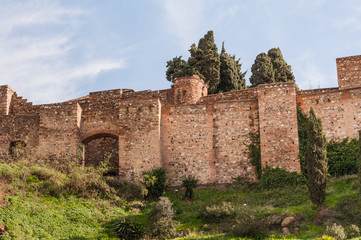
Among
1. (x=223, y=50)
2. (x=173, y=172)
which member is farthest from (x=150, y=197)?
(x=223, y=50)

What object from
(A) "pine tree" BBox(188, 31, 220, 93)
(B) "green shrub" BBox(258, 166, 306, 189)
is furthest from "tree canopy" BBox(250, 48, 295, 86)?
(B) "green shrub" BBox(258, 166, 306, 189)

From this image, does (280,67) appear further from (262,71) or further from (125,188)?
(125,188)

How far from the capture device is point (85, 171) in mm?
21453

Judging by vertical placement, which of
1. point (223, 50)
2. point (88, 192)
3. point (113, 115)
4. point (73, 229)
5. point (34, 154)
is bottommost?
point (73, 229)

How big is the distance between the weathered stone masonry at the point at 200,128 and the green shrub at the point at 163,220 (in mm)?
3783

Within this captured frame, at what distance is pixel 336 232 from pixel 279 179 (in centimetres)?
643

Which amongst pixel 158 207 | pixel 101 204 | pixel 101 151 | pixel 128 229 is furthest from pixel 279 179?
pixel 101 151

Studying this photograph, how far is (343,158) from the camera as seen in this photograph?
2125cm

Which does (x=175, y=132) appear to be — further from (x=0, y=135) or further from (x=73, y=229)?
(x=0, y=135)

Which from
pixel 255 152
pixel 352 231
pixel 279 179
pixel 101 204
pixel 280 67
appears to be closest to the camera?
pixel 352 231

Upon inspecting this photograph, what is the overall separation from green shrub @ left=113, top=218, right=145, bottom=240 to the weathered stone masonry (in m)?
5.28

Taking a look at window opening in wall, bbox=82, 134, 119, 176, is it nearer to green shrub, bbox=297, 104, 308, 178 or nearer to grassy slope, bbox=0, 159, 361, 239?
grassy slope, bbox=0, 159, 361, 239

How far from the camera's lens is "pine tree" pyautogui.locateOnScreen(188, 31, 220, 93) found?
106ft

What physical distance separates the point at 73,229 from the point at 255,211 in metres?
6.79
